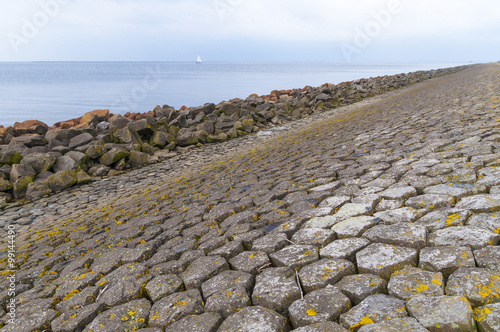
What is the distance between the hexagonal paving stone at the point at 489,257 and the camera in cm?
222

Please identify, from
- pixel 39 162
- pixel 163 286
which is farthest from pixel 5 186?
pixel 163 286

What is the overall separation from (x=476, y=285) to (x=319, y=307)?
3.34 feet

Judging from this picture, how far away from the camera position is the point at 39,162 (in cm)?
964

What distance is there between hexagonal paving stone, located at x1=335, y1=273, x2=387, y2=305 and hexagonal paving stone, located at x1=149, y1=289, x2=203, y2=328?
1.16 meters

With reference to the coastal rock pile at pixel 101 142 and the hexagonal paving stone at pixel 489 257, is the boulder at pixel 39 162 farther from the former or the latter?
the hexagonal paving stone at pixel 489 257

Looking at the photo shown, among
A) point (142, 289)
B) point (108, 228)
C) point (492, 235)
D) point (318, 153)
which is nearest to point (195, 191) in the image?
point (108, 228)

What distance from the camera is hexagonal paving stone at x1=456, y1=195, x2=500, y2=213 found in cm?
298

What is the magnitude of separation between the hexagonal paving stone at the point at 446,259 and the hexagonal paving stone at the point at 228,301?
4.59 feet

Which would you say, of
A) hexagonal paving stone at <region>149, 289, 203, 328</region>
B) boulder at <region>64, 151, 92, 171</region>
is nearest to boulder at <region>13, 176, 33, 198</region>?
boulder at <region>64, 151, 92, 171</region>

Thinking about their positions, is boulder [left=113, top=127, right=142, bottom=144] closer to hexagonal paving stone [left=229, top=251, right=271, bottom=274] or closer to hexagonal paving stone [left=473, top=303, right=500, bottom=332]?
hexagonal paving stone [left=229, top=251, right=271, bottom=274]

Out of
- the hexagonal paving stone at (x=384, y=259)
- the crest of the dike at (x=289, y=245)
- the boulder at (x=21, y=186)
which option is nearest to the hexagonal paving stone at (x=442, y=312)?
the crest of the dike at (x=289, y=245)

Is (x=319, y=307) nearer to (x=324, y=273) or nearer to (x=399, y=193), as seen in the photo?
(x=324, y=273)

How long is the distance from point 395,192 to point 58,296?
3939mm

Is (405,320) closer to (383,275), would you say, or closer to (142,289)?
(383,275)
